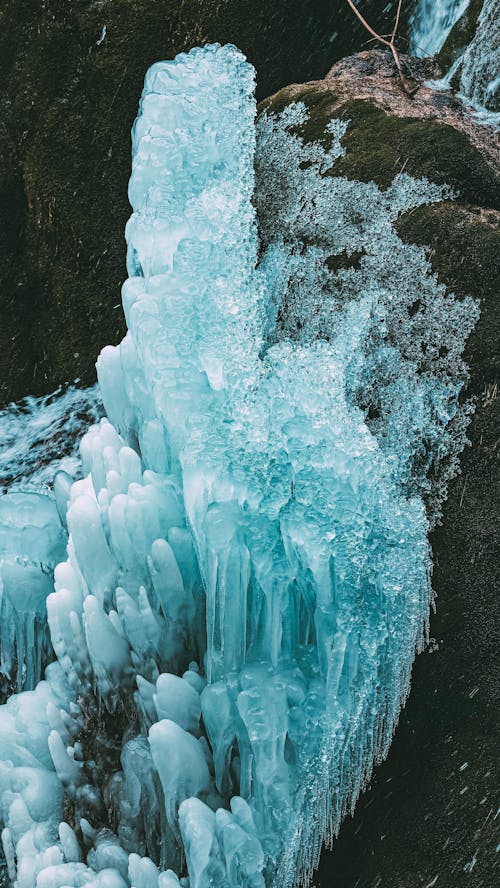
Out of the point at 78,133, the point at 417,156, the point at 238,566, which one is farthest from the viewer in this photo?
the point at 78,133

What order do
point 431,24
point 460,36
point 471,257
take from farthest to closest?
point 431,24, point 460,36, point 471,257

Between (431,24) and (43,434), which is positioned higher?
(431,24)

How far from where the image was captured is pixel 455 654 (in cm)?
314

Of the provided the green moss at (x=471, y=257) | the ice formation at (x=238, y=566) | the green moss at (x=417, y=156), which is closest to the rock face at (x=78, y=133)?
the ice formation at (x=238, y=566)

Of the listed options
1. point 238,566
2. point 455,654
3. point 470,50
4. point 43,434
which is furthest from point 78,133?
point 455,654

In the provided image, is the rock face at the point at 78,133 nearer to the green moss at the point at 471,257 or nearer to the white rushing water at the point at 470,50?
the white rushing water at the point at 470,50

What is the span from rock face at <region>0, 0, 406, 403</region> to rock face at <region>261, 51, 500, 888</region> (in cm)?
208

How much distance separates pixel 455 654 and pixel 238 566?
90cm

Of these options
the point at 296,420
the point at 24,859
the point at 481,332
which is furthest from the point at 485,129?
the point at 24,859

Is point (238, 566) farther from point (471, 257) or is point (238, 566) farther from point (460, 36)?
point (460, 36)

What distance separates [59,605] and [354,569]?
1125 millimetres

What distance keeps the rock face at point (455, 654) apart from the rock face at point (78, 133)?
6.82 feet

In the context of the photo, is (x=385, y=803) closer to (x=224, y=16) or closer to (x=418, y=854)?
(x=418, y=854)

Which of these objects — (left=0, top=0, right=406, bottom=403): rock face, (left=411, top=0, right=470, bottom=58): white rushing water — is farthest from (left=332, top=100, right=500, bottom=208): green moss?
(left=411, top=0, right=470, bottom=58): white rushing water
